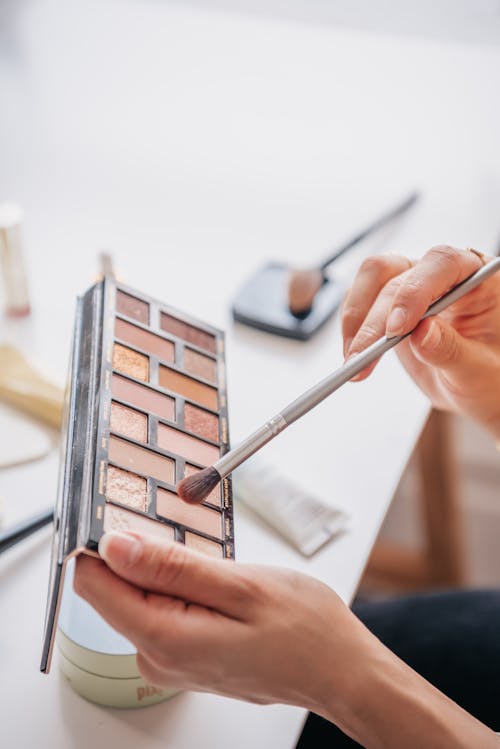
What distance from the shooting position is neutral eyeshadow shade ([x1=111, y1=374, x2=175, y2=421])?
51 centimetres

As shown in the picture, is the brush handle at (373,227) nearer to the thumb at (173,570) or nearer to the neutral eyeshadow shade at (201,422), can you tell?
the neutral eyeshadow shade at (201,422)

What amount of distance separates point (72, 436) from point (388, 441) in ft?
0.99

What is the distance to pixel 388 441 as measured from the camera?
0.70 m

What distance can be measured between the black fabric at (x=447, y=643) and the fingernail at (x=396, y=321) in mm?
268

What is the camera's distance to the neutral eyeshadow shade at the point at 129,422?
0.49 meters

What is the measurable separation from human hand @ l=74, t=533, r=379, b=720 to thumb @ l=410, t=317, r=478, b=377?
20cm

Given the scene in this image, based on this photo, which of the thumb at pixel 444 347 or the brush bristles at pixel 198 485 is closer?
the brush bristles at pixel 198 485

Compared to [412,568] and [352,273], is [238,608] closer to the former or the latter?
[352,273]

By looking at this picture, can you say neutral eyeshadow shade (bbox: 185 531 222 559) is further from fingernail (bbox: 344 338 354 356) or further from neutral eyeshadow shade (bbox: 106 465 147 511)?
fingernail (bbox: 344 338 354 356)

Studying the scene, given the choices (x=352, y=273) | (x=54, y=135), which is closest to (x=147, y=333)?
(x=352, y=273)

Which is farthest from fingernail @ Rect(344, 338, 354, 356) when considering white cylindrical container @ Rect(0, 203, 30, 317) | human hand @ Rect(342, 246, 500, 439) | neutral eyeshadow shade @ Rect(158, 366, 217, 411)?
white cylindrical container @ Rect(0, 203, 30, 317)

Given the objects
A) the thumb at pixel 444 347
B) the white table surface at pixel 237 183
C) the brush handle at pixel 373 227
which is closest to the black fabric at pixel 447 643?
the white table surface at pixel 237 183

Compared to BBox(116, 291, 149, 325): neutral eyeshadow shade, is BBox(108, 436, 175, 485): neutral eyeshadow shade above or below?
below

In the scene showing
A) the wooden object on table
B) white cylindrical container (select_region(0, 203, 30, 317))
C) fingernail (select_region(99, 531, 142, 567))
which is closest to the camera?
fingernail (select_region(99, 531, 142, 567))
